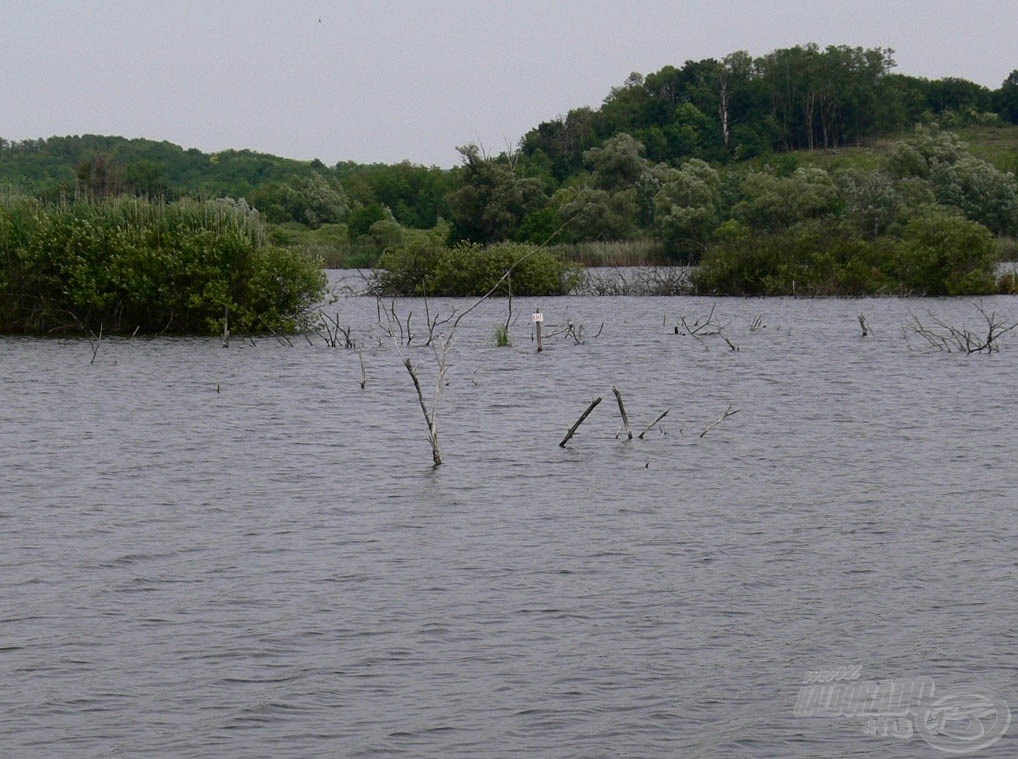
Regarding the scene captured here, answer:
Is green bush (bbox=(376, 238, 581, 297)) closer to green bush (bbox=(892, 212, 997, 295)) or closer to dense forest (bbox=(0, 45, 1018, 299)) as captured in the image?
dense forest (bbox=(0, 45, 1018, 299))

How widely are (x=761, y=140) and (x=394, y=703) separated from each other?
155658mm

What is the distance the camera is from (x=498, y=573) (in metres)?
12.8

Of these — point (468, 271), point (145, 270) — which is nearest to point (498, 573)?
point (145, 270)

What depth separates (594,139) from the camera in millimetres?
152000

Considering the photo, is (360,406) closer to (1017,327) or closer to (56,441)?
(56,441)

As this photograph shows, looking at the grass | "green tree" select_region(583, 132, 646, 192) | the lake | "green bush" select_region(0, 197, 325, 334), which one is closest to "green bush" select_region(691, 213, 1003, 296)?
the grass

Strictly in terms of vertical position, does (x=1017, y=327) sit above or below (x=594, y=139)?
below

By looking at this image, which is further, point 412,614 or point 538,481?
point 538,481

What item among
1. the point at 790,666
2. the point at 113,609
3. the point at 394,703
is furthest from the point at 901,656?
the point at 113,609

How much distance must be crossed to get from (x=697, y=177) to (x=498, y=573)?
87.1 metres

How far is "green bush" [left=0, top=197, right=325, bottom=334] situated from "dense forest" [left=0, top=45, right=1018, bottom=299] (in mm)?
1733

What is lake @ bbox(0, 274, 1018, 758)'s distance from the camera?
29.5 feet

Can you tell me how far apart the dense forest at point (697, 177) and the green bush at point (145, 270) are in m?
1.73

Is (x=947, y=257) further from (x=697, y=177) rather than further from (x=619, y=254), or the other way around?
(x=697, y=177)
